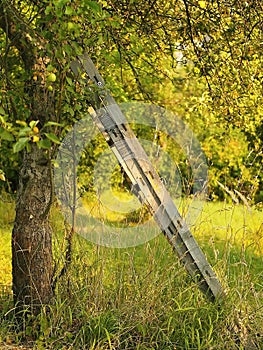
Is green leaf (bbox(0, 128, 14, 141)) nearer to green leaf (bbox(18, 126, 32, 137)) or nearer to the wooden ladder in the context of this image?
green leaf (bbox(18, 126, 32, 137))

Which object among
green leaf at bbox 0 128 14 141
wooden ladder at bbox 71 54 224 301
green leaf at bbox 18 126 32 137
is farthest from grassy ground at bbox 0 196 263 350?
green leaf at bbox 18 126 32 137

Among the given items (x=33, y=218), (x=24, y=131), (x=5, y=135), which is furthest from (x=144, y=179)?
(x=24, y=131)

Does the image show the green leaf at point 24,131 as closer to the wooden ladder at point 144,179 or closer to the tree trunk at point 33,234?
the wooden ladder at point 144,179

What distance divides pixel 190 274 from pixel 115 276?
454mm

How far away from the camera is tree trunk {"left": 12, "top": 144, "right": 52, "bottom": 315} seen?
356cm

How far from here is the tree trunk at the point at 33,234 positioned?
3562 millimetres

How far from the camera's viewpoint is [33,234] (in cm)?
358

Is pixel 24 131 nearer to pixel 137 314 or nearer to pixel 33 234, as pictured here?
pixel 33 234

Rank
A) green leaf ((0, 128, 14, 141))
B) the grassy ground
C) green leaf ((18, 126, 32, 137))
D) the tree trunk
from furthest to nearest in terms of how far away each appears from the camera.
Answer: the tree trunk, the grassy ground, green leaf ((0, 128, 14, 141)), green leaf ((18, 126, 32, 137))

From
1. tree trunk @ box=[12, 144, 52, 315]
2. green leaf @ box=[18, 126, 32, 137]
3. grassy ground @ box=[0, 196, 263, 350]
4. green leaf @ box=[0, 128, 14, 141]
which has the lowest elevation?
grassy ground @ box=[0, 196, 263, 350]

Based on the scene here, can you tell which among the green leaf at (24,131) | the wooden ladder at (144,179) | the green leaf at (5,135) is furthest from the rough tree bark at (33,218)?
the green leaf at (24,131)

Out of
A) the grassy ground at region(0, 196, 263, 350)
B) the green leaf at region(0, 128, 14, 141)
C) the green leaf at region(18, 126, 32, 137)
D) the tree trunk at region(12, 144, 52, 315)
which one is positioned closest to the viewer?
the green leaf at region(18, 126, 32, 137)

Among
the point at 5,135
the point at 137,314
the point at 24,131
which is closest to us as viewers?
the point at 24,131

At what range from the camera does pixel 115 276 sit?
3844 millimetres
